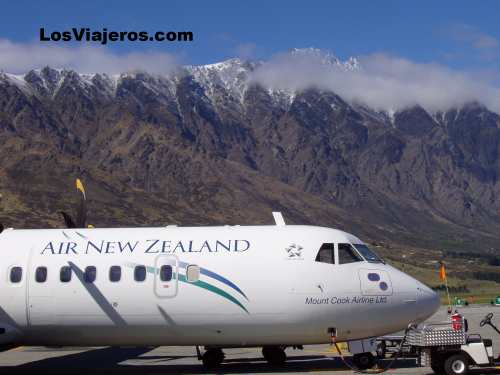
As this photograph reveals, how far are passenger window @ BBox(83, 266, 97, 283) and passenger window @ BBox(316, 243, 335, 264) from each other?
282 inches

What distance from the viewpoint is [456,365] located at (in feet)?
77.7

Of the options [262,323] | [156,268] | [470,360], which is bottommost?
[470,360]

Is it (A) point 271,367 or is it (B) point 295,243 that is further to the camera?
(A) point 271,367

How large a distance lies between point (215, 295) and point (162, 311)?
1746 millimetres

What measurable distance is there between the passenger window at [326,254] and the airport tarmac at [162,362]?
3523mm

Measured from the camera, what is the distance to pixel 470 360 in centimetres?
2383

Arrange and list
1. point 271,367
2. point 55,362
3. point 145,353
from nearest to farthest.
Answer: point 271,367
point 55,362
point 145,353

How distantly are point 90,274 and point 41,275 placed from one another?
1.67m

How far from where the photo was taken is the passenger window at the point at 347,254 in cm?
2577

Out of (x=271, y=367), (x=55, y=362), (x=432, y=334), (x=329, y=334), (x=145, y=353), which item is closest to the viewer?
(x=432, y=334)

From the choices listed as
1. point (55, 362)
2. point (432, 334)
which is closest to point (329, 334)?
point (432, 334)

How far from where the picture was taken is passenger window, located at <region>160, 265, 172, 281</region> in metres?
25.5

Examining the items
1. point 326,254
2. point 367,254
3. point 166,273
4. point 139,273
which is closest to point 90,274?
point 139,273

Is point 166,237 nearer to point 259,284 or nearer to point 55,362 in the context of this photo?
point 259,284
